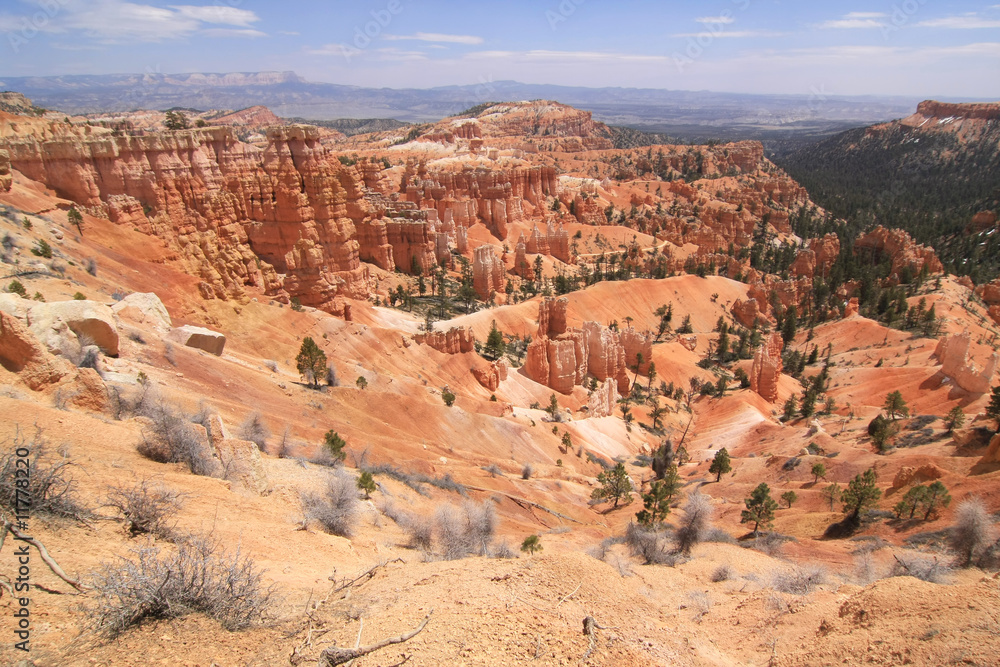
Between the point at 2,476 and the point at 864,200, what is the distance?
165722 mm

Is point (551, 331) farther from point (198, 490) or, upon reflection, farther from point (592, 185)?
point (592, 185)

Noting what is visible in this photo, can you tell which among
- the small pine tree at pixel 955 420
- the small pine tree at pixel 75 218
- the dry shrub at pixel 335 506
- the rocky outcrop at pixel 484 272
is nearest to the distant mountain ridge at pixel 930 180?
the small pine tree at pixel 955 420

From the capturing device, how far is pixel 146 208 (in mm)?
33094

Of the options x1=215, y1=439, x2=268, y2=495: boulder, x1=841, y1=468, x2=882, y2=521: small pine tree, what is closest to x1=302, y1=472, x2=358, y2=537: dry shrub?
x1=215, y1=439, x2=268, y2=495: boulder

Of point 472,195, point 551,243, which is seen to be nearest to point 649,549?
→ point 551,243

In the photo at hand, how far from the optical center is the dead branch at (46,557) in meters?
5.72

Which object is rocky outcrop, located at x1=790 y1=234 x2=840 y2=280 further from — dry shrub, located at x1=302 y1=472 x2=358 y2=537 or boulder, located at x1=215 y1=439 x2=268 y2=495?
boulder, located at x1=215 y1=439 x2=268 y2=495

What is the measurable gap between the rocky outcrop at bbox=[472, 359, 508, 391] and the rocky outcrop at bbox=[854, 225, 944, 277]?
67.4m

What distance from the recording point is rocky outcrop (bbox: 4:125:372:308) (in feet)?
99.3

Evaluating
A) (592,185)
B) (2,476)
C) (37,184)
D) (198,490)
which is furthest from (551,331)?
(592,185)

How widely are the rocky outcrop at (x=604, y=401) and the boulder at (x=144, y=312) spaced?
26.0 m

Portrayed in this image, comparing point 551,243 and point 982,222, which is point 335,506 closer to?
point 551,243

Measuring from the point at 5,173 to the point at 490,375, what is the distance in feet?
93.4

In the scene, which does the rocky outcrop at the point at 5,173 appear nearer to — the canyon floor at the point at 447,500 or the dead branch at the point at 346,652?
the canyon floor at the point at 447,500
